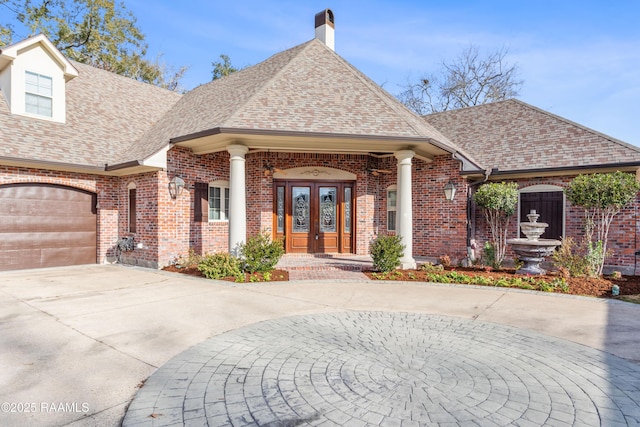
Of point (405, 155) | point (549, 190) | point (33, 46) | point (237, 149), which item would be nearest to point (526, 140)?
point (549, 190)

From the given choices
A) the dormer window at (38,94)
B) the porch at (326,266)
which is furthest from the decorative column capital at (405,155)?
the dormer window at (38,94)

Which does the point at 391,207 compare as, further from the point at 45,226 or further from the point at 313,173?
the point at 45,226

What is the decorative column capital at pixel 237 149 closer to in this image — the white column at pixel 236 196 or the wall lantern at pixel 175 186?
the white column at pixel 236 196

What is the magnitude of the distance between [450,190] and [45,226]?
11.6 metres

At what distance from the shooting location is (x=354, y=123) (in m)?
8.82

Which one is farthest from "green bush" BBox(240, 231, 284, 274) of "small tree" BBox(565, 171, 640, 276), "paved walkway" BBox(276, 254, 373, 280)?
"small tree" BBox(565, 171, 640, 276)

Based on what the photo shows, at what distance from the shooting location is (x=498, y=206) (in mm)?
9492

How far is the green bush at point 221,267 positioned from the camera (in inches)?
318

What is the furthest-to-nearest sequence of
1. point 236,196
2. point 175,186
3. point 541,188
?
point 541,188 → point 175,186 → point 236,196

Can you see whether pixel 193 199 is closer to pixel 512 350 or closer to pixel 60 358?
pixel 60 358

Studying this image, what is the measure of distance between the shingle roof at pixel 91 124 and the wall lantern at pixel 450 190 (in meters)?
9.11

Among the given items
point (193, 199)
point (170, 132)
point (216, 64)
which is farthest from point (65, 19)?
point (193, 199)

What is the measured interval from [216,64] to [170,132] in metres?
21.6

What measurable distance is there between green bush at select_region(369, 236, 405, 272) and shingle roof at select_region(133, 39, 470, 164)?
8.61ft
